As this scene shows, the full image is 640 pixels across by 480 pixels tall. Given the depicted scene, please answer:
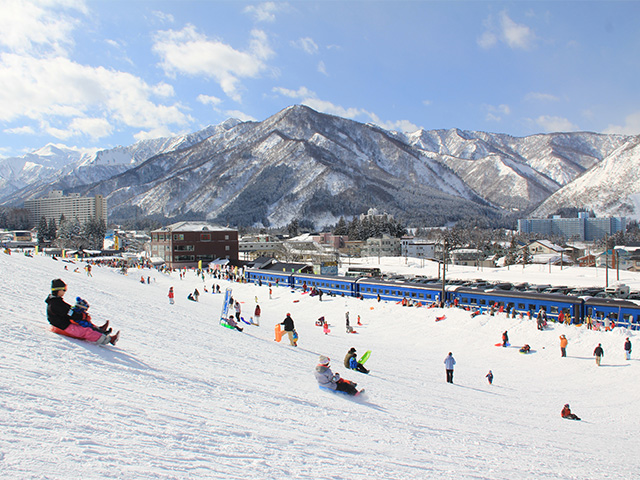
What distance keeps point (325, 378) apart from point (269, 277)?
34.9 meters

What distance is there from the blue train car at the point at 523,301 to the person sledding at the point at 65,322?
21968 millimetres

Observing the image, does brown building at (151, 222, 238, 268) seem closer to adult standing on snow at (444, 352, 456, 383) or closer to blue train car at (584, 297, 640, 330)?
blue train car at (584, 297, 640, 330)

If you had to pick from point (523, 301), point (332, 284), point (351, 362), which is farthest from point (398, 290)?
point (351, 362)

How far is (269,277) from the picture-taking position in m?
42.9

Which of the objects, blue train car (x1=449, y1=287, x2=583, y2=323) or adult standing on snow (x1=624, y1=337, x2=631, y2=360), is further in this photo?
blue train car (x1=449, y1=287, x2=583, y2=323)

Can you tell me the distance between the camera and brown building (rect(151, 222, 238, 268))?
2552 inches

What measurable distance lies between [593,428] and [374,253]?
87862mm

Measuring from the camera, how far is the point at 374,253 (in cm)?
9725

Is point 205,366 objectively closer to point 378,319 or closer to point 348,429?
point 348,429

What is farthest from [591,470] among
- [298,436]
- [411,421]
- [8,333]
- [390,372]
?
[8,333]

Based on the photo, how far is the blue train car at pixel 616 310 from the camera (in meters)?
20.6

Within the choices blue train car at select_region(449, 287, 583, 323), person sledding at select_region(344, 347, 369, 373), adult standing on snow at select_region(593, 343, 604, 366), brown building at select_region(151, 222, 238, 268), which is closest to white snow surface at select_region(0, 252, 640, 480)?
person sledding at select_region(344, 347, 369, 373)

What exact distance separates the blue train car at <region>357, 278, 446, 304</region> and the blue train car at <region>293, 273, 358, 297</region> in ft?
2.70

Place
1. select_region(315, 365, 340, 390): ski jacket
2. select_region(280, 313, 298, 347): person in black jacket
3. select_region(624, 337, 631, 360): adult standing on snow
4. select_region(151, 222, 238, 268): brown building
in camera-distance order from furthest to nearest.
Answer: select_region(151, 222, 238, 268): brown building, select_region(624, 337, 631, 360): adult standing on snow, select_region(280, 313, 298, 347): person in black jacket, select_region(315, 365, 340, 390): ski jacket
